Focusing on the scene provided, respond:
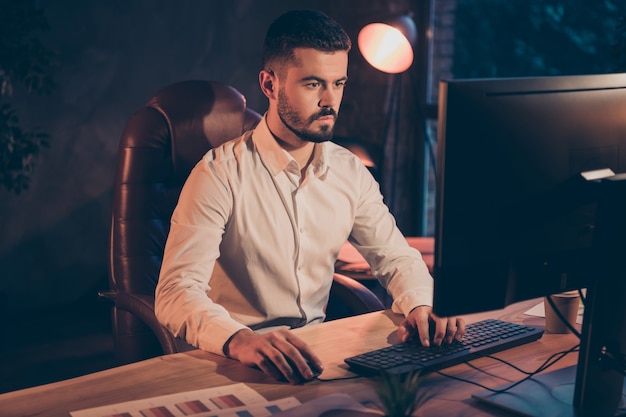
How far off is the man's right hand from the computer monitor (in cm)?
28

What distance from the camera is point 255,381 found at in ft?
4.59

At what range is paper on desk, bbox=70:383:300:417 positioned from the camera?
49.3 inches

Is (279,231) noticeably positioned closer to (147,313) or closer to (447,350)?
(147,313)

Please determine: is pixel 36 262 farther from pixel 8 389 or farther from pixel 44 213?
pixel 8 389

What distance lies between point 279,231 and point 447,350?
0.60 meters

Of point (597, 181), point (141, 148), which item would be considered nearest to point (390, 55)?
point (141, 148)

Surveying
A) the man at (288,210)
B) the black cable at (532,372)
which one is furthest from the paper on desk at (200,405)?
the man at (288,210)

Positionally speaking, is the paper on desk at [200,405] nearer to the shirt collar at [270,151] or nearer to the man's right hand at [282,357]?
the man's right hand at [282,357]

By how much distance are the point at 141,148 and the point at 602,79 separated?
1.22m

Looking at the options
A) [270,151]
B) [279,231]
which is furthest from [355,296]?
[270,151]

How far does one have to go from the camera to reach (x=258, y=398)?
1317 millimetres

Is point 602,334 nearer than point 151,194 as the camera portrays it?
Yes

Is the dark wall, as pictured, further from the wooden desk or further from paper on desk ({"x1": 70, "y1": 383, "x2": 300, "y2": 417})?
paper on desk ({"x1": 70, "y1": 383, "x2": 300, "y2": 417})

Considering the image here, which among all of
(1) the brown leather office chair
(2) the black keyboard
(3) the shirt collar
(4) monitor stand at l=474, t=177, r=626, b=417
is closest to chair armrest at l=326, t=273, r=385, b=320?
(1) the brown leather office chair
